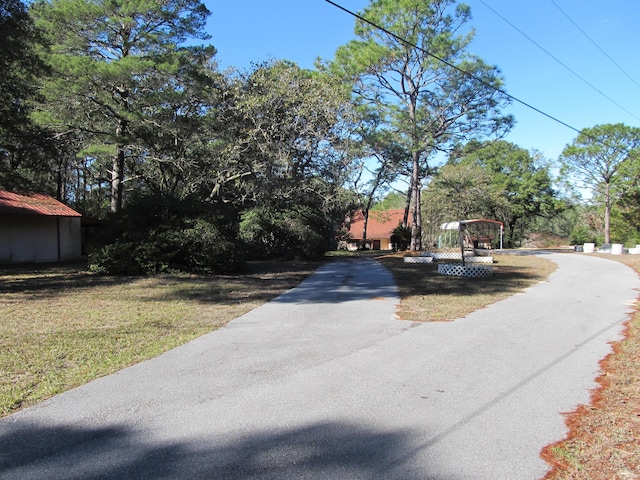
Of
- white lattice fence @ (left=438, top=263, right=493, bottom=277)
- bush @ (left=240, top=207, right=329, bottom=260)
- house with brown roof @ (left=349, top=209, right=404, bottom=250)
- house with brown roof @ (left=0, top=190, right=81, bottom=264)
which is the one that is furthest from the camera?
house with brown roof @ (left=349, top=209, right=404, bottom=250)

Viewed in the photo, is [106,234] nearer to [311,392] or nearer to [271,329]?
[271,329]

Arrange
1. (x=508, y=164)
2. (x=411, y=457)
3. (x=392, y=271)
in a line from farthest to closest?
1. (x=508, y=164)
2. (x=392, y=271)
3. (x=411, y=457)

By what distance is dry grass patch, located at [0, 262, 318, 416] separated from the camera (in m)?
5.29

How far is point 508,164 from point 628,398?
177 ft

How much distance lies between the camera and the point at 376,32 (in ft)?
99.5

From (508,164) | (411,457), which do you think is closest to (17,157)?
(411,457)

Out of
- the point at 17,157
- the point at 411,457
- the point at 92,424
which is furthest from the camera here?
Result: the point at 17,157

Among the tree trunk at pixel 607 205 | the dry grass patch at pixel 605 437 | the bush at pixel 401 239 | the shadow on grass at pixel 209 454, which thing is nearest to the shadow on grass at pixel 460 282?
the dry grass patch at pixel 605 437

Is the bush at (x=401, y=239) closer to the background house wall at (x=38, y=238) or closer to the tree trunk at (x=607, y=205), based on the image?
the tree trunk at (x=607, y=205)

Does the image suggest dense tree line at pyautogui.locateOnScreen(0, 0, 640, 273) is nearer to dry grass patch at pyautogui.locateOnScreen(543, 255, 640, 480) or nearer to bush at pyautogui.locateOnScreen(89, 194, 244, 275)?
bush at pyautogui.locateOnScreen(89, 194, 244, 275)

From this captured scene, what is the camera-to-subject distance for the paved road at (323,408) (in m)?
3.24

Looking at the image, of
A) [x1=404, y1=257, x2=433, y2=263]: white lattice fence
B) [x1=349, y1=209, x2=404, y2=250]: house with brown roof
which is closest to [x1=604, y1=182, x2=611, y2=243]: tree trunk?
[x1=349, y1=209, x2=404, y2=250]: house with brown roof

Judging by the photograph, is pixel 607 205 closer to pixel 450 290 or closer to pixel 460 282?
pixel 460 282

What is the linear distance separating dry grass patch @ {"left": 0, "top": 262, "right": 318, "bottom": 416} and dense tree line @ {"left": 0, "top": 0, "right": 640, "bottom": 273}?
2917 millimetres
